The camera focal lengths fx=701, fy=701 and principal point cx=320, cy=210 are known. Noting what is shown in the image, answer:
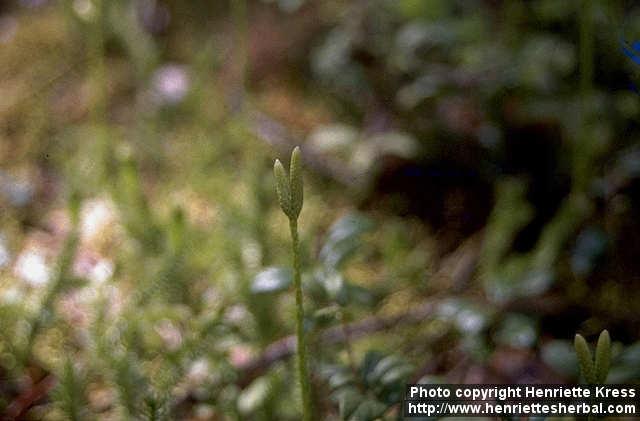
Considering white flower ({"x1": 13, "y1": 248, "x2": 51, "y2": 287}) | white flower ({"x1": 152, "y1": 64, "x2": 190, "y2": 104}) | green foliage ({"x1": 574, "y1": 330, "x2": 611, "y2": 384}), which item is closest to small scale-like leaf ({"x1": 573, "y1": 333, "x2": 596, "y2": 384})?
green foliage ({"x1": 574, "y1": 330, "x2": 611, "y2": 384})

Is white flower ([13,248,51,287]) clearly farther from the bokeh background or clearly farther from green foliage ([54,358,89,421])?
green foliage ([54,358,89,421])

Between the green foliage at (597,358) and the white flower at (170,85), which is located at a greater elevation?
the white flower at (170,85)

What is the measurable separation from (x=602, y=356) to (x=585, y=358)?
0.02m

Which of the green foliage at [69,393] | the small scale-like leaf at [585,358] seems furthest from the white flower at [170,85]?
the small scale-like leaf at [585,358]

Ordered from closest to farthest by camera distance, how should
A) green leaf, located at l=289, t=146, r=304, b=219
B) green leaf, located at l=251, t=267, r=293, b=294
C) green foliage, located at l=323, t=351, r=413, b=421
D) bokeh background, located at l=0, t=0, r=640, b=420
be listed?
green leaf, located at l=289, t=146, r=304, b=219, green foliage, located at l=323, t=351, r=413, b=421, green leaf, located at l=251, t=267, r=293, b=294, bokeh background, located at l=0, t=0, r=640, b=420

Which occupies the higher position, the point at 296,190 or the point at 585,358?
the point at 296,190

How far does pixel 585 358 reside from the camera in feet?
1.92

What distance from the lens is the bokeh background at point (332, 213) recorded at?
2.94ft

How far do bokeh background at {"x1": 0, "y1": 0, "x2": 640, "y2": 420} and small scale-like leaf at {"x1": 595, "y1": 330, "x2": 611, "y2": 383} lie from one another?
0.16 m

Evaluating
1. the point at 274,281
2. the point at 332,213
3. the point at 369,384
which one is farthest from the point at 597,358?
the point at 332,213

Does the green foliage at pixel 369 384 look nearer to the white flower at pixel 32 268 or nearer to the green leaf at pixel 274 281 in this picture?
the green leaf at pixel 274 281

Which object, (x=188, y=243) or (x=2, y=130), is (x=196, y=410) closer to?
(x=188, y=243)

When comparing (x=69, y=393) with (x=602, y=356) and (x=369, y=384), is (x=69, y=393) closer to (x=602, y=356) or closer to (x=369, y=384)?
(x=369, y=384)

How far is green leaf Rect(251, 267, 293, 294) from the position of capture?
0.79 metres
